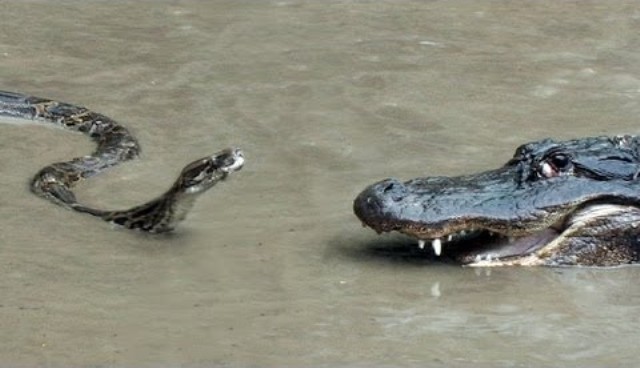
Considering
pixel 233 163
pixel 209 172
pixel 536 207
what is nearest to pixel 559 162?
pixel 536 207

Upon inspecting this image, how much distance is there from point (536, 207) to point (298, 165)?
2.20 m

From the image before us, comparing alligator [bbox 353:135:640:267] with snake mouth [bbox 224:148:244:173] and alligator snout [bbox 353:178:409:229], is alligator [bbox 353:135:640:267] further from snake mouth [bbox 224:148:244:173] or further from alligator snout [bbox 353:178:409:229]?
snake mouth [bbox 224:148:244:173]

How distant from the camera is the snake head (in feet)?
25.1

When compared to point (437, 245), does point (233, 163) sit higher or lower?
higher

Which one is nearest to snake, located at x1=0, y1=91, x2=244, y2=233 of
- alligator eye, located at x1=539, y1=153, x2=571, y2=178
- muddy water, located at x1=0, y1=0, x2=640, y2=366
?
muddy water, located at x1=0, y1=0, x2=640, y2=366

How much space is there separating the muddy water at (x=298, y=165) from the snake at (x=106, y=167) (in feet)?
0.33

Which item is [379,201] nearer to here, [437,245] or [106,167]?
[437,245]

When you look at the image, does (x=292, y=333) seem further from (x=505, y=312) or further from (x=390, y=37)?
(x=390, y=37)

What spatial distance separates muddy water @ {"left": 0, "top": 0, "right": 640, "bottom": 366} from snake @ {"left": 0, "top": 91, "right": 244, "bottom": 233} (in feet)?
0.33

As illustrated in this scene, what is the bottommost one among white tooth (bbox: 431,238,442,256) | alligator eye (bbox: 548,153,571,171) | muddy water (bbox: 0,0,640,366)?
muddy water (bbox: 0,0,640,366)

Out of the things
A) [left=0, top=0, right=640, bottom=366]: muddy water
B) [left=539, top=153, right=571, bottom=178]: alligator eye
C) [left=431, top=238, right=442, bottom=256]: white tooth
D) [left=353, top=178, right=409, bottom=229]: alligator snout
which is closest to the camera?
[left=0, top=0, right=640, bottom=366]: muddy water

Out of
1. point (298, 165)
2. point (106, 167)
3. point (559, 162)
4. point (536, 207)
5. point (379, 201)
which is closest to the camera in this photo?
point (379, 201)

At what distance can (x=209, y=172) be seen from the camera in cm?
766

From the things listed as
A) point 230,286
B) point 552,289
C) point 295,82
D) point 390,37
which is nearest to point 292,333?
point 230,286
